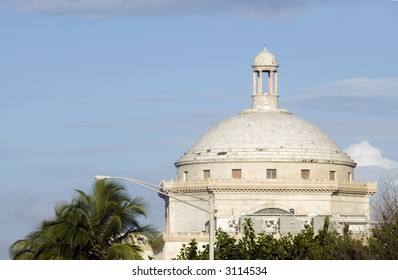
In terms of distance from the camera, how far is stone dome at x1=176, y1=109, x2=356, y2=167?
421 ft

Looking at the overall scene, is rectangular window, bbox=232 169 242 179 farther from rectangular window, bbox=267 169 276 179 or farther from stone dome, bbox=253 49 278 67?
stone dome, bbox=253 49 278 67

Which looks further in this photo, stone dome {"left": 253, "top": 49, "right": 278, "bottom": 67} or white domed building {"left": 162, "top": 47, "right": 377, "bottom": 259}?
stone dome {"left": 253, "top": 49, "right": 278, "bottom": 67}

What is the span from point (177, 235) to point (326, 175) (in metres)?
14.8

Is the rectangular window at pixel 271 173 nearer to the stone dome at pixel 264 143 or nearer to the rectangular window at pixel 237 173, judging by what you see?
the stone dome at pixel 264 143

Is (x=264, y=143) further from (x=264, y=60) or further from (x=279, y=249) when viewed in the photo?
(x=279, y=249)

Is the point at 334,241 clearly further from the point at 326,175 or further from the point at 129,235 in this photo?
the point at 326,175

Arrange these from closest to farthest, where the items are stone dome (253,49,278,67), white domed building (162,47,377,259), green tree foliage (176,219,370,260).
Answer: green tree foliage (176,219,370,260) → white domed building (162,47,377,259) → stone dome (253,49,278,67)

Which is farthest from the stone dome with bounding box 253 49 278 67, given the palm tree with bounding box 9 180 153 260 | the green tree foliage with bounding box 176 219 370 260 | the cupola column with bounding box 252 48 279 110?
the palm tree with bounding box 9 180 153 260

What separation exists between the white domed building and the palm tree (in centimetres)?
6953

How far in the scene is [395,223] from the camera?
6028 cm

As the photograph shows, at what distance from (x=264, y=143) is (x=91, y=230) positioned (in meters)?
77.2

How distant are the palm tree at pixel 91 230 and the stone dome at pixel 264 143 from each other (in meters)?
74.1
